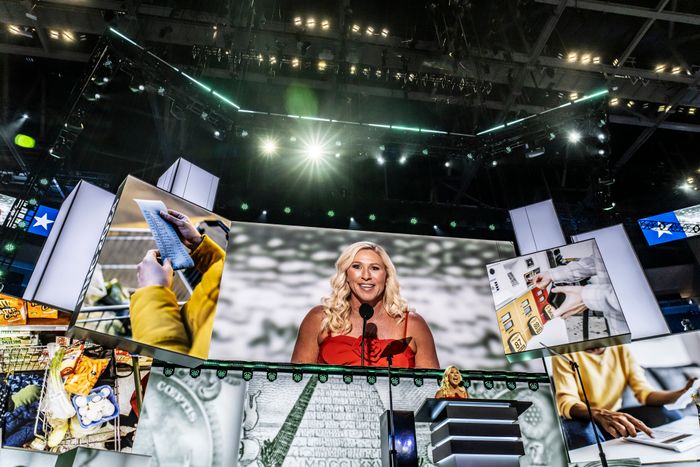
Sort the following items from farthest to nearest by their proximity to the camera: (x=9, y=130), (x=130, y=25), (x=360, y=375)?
(x=9, y=130) → (x=130, y=25) → (x=360, y=375)

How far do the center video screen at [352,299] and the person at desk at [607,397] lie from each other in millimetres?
1033

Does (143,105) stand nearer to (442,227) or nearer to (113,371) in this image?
(113,371)

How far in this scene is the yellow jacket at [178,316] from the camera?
442 centimetres

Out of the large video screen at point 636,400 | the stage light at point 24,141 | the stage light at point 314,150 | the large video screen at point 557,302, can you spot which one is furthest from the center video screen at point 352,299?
the stage light at point 24,141

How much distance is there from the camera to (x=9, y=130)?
8.68m

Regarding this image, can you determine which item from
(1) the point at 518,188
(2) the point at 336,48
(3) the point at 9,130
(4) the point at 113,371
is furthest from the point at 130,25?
(1) the point at 518,188

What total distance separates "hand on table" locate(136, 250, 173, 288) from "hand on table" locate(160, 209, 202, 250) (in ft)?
1.26

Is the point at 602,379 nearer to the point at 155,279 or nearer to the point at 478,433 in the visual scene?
the point at 478,433

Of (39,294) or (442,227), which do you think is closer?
(39,294)

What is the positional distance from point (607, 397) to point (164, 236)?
6422 millimetres

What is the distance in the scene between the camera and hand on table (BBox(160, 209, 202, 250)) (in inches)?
203

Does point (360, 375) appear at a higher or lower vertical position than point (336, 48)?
lower

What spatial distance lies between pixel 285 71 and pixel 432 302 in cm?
504

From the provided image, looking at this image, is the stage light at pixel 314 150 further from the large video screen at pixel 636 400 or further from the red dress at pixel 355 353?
the large video screen at pixel 636 400
